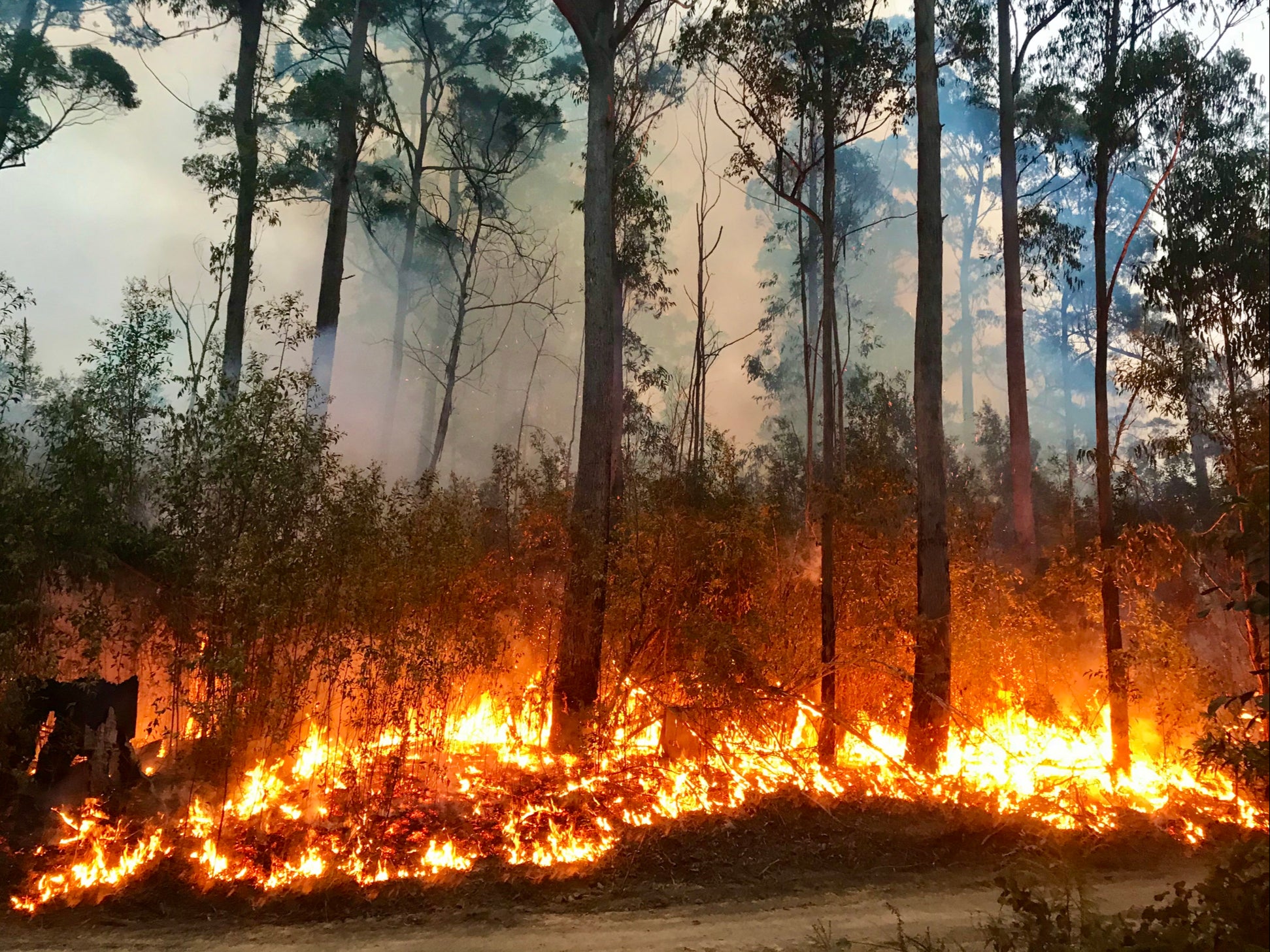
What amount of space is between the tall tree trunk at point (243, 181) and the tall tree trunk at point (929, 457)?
878cm

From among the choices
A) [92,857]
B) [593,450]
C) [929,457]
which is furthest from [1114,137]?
[92,857]

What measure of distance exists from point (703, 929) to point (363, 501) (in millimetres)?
4050

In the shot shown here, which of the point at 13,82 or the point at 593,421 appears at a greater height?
the point at 13,82

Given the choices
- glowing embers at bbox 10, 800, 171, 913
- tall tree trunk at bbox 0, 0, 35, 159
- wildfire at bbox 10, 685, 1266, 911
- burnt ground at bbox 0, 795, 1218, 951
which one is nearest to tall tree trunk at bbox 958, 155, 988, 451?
wildfire at bbox 10, 685, 1266, 911

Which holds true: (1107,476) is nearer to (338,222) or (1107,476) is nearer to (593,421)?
(593,421)

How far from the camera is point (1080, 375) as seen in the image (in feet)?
146

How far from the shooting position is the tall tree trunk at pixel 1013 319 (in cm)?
1345

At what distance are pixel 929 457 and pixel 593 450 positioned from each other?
3355 millimetres

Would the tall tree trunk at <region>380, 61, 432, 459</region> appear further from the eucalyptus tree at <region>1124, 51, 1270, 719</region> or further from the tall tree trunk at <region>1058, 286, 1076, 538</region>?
the tall tree trunk at <region>1058, 286, 1076, 538</region>

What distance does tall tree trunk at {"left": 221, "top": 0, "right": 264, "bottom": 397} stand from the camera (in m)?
11.4

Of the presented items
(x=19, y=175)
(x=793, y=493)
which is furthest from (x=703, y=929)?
(x=19, y=175)

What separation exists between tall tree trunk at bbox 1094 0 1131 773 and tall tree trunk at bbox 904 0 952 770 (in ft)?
4.69

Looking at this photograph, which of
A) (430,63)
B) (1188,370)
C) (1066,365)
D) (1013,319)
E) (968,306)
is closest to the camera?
(1188,370)

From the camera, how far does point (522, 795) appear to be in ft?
21.8
